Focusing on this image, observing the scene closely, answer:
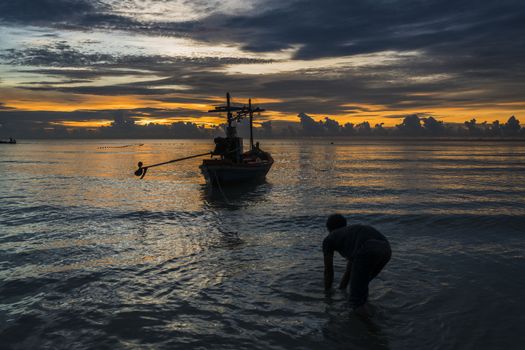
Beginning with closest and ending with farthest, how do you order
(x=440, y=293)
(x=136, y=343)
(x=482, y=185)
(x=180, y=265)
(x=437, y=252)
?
1. (x=136, y=343)
2. (x=440, y=293)
3. (x=180, y=265)
4. (x=437, y=252)
5. (x=482, y=185)

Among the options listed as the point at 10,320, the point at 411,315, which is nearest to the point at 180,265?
the point at 10,320

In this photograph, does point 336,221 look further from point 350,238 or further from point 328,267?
point 328,267

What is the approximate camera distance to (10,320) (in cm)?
686

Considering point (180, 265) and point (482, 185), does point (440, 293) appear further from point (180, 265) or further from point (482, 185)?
point (482, 185)

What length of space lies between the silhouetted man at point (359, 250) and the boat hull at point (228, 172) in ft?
68.4

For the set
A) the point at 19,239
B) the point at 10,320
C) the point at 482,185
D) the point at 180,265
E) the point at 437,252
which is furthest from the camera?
the point at 482,185

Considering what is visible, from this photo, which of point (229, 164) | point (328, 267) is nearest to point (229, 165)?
point (229, 164)

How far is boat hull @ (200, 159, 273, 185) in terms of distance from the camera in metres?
28.2

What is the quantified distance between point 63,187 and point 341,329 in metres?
29.6

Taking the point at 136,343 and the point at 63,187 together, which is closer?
the point at 136,343

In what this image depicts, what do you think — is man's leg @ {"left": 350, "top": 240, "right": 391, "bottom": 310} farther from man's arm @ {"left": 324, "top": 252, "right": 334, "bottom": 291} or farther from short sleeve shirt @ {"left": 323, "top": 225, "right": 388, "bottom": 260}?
man's arm @ {"left": 324, "top": 252, "right": 334, "bottom": 291}

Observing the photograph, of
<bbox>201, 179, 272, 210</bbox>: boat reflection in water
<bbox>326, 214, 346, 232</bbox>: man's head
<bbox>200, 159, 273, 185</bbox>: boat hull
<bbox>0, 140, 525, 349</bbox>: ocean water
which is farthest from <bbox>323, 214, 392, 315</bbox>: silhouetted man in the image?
<bbox>200, 159, 273, 185</bbox>: boat hull

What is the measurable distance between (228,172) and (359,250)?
2339 centimetres

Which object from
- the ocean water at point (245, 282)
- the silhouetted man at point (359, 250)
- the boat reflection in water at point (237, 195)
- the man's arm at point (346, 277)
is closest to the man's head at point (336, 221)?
the silhouetted man at point (359, 250)
